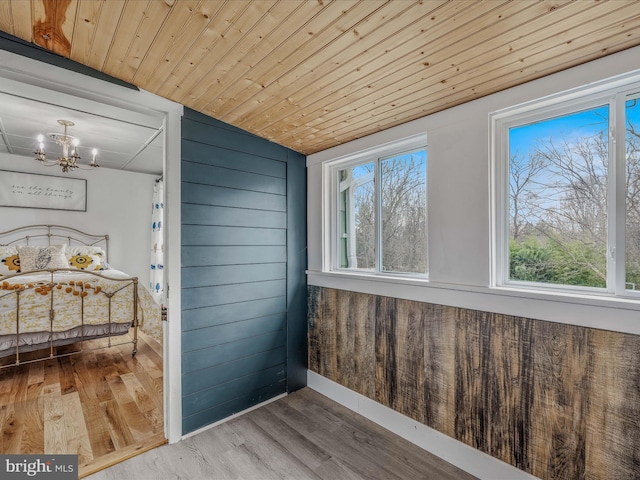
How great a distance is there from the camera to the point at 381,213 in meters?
2.48

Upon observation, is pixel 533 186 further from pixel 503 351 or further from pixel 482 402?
pixel 482 402

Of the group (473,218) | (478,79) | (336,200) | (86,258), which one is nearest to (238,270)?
(336,200)

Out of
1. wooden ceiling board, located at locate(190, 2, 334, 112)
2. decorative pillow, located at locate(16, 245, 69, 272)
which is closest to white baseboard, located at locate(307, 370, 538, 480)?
wooden ceiling board, located at locate(190, 2, 334, 112)

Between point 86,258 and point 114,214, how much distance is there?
927 millimetres

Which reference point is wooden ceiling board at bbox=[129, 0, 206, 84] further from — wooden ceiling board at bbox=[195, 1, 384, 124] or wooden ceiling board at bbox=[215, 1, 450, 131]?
wooden ceiling board at bbox=[215, 1, 450, 131]

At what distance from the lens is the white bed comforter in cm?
286

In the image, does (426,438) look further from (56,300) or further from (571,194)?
(56,300)

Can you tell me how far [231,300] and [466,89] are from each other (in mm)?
2074

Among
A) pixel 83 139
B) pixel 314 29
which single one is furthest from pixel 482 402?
pixel 83 139

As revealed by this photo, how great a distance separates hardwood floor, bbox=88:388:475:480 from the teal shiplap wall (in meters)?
0.22

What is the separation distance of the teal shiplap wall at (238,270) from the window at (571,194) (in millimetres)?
1653

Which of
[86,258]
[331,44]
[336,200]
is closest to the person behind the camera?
[331,44]

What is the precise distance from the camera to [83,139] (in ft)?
11.8

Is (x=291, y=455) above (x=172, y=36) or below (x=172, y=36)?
below
